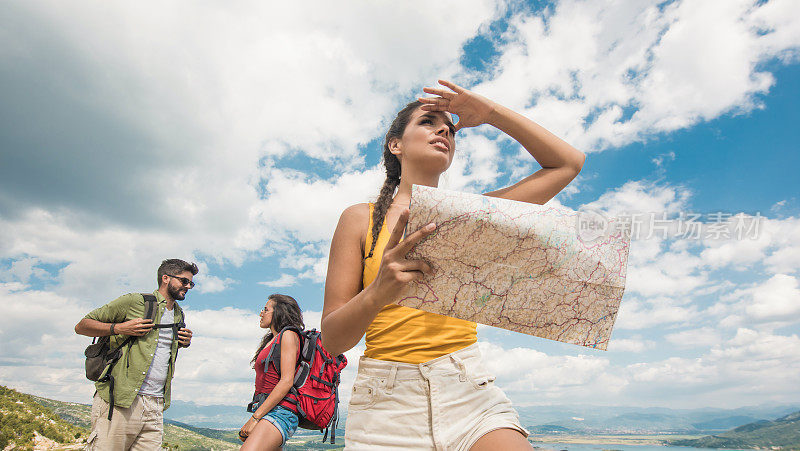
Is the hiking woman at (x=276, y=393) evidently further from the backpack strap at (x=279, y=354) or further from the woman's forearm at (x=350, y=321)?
the woman's forearm at (x=350, y=321)

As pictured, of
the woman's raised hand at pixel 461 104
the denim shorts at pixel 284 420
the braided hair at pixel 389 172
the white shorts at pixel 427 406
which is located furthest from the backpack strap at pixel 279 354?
the woman's raised hand at pixel 461 104

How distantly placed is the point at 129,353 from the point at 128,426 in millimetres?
1018

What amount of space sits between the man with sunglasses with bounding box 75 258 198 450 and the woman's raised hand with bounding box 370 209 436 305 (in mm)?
6173

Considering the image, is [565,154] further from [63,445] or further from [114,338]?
[63,445]

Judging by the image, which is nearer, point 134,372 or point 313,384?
point 313,384

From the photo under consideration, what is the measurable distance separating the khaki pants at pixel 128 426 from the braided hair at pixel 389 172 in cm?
569

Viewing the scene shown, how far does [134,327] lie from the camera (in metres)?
6.29

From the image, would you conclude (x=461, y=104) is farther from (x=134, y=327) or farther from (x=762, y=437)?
(x=762, y=437)

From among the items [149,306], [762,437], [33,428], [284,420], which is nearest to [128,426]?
[149,306]

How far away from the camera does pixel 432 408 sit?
196 cm

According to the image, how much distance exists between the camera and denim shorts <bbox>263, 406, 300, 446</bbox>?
4.61 metres

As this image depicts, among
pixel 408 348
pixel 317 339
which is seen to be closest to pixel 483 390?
pixel 408 348

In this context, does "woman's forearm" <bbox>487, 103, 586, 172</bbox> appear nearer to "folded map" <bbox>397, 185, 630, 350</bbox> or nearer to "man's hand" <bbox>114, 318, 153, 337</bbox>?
"folded map" <bbox>397, 185, 630, 350</bbox>

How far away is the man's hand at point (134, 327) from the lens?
20.5 ft
